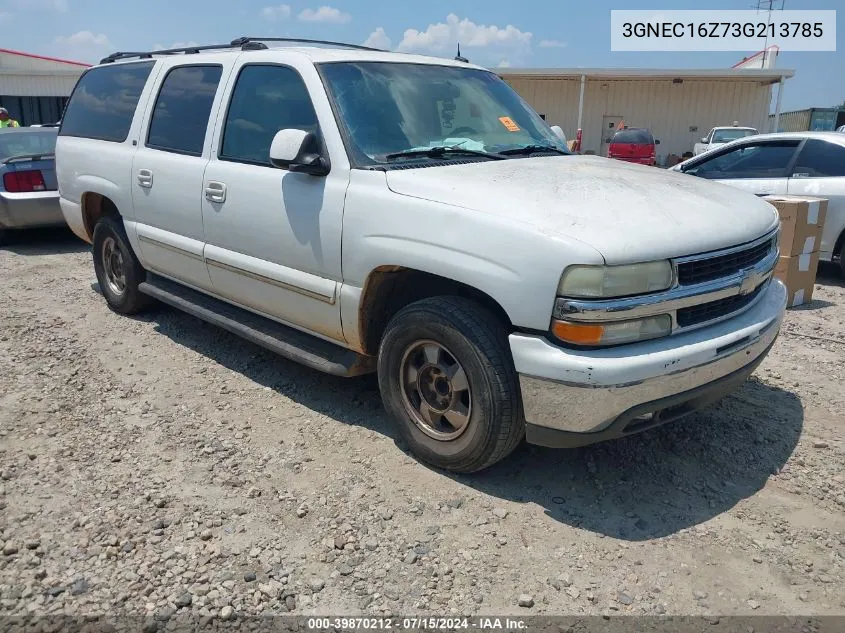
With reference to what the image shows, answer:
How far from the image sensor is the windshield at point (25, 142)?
9.19m

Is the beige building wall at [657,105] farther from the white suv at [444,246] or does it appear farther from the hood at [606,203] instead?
the hood at [606,203]

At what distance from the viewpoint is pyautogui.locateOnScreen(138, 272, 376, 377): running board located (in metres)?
3.81

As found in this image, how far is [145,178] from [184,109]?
0.59 metres

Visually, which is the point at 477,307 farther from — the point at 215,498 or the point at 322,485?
the point at 215,498

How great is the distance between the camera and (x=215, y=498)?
328 centimetres

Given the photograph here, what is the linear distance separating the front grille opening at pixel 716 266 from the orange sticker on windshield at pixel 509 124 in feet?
5.25

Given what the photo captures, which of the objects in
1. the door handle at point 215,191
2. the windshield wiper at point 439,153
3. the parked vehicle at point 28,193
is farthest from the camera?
the parked vehicle at point 28,193

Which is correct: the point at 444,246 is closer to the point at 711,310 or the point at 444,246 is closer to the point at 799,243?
the point at 711,310

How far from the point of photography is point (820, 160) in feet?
24.0

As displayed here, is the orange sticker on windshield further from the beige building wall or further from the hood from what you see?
the beige building wall

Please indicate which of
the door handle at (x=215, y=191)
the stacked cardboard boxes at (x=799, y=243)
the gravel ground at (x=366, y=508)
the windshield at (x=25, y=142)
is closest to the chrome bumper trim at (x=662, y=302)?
the gravel ground at (x=366, y=508)

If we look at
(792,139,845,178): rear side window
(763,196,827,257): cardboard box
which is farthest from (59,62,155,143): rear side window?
(792,139,845,178): rear side window

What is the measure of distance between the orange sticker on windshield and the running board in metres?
1.65

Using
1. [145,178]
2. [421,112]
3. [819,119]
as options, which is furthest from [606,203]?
[819,119]
